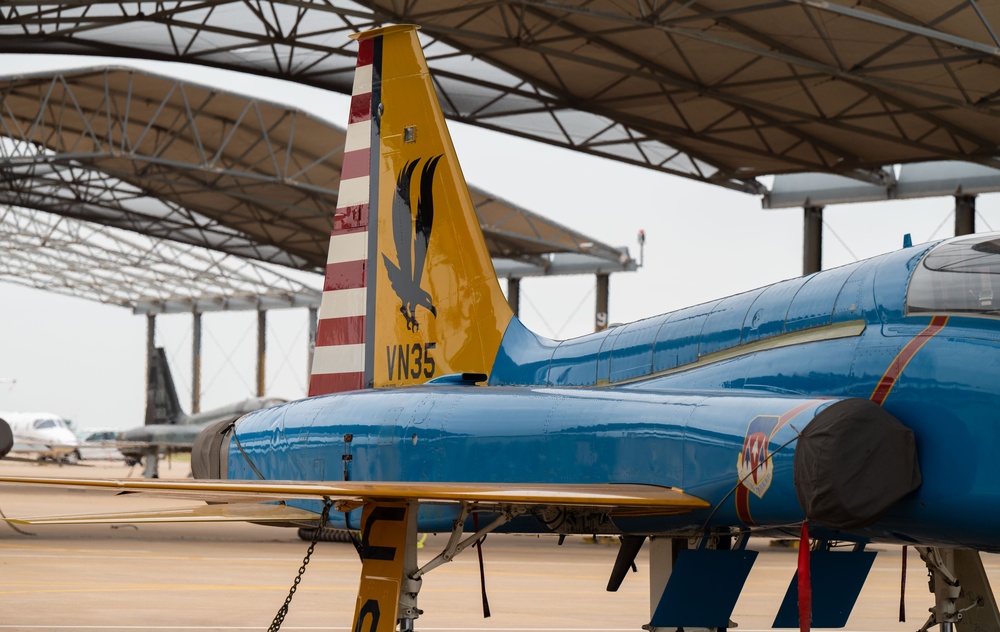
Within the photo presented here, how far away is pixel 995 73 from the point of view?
18047 mm

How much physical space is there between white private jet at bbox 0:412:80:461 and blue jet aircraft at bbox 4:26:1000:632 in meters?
47.6

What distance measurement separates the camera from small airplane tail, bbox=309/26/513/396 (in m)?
10.2

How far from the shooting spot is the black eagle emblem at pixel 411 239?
10367 millimetres

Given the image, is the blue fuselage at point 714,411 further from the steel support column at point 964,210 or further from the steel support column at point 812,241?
the steel support column at point 812,241

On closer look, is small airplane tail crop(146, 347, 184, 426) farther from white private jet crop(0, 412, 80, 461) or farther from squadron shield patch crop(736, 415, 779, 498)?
squadron shield patch crop(736, 415, 779, 498)

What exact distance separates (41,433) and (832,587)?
178 ft

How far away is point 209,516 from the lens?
8438 mm

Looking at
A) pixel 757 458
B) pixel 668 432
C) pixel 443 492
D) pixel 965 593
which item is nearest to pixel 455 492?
pixel 443 492

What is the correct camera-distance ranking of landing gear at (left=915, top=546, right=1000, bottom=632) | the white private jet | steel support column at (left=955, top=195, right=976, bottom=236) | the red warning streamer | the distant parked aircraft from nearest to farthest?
1. the red warning streamer
2. landing gear at (left=915, top=546, right=1000, bottom=632)
3. steel support column at (left=955, top=195, right=976, bottom=236)
4. the distant parked aircraft
5. the white private jet

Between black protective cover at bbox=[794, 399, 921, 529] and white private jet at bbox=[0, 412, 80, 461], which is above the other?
black protective cover at bbox=[794, 399, 921, 529]

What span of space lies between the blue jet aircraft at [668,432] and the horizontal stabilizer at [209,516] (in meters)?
0.04

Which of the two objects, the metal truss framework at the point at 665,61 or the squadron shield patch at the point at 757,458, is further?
the metal truss framework at the point at 665,61

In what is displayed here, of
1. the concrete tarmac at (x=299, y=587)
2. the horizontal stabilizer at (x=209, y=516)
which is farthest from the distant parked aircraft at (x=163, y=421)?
the horizontal stabilizer at (x=209, y=516)

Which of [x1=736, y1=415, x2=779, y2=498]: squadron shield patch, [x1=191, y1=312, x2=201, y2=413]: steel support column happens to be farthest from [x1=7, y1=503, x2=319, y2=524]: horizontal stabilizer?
[x1=191, y1=312, x2=201, y2=413]: steel support column
